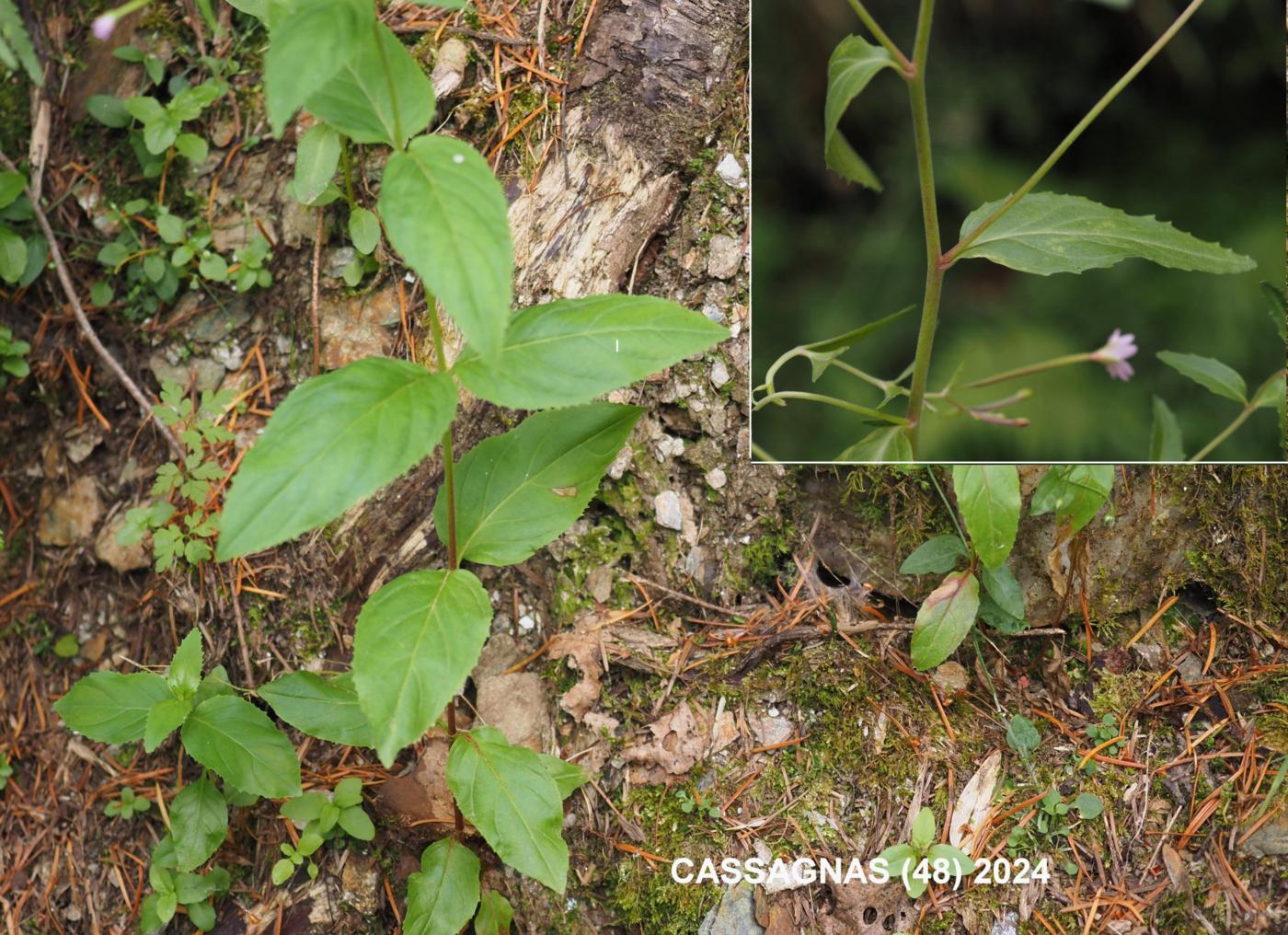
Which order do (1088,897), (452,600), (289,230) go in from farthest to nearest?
(289,230)
(1088,897)
(452,600)

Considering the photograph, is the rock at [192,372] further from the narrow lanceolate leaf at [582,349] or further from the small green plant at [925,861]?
the small green plant at [925,861]

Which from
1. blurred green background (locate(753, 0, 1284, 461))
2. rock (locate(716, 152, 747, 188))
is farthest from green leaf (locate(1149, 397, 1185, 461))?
rock (locate(716, 152, 747, 188))

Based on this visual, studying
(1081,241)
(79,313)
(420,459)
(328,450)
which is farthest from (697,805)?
(79,313)

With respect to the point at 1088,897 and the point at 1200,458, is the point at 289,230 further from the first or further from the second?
the point at 1088,897

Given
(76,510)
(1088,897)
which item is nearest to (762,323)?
(1088,897)

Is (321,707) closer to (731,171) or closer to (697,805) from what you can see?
(697,805)

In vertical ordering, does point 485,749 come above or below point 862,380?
below

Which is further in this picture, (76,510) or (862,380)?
(76,510)

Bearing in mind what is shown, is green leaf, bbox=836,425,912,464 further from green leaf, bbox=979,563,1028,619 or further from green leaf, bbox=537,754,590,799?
green leaf, bbox=537,754,590,799
